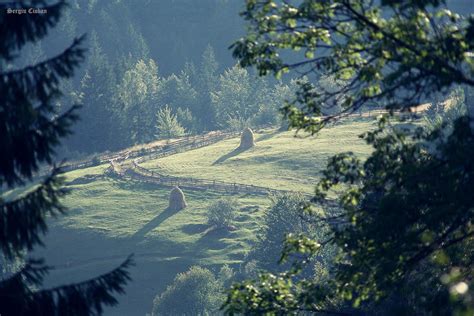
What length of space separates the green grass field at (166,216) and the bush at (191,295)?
3.14 m

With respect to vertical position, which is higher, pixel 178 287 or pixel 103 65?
pixel 103 65

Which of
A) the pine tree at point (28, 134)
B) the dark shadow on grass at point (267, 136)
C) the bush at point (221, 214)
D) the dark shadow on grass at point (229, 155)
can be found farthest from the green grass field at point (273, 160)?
the pine tree at point (28, 134)

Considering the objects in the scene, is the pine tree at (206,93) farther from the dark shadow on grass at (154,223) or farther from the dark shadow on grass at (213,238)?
the dark shadow on grass at (213,238)

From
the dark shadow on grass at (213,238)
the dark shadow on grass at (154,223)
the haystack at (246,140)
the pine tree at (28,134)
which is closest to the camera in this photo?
the pine tree at (28,134)

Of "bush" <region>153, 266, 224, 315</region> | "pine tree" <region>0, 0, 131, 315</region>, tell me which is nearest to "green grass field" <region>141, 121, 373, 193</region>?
"bush" <region>153, 266, 224, 315</region>

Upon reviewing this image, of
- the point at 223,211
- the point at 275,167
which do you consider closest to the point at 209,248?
the point at 223,211

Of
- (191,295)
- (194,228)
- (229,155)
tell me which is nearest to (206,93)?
(229,155)

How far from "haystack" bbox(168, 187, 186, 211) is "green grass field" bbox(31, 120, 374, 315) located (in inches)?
35.1

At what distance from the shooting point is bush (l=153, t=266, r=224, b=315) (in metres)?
84.1

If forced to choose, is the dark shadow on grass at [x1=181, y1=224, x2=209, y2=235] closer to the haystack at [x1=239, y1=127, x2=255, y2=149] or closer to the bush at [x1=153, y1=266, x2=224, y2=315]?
the bush at [x1=153, y1=266, x2=224, y2=315]

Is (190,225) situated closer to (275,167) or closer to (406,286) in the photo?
(275,167)

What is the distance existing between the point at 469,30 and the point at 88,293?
7.76 meters

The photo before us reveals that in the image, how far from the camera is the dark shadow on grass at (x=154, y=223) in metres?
97.3

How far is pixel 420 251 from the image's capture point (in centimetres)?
1669
